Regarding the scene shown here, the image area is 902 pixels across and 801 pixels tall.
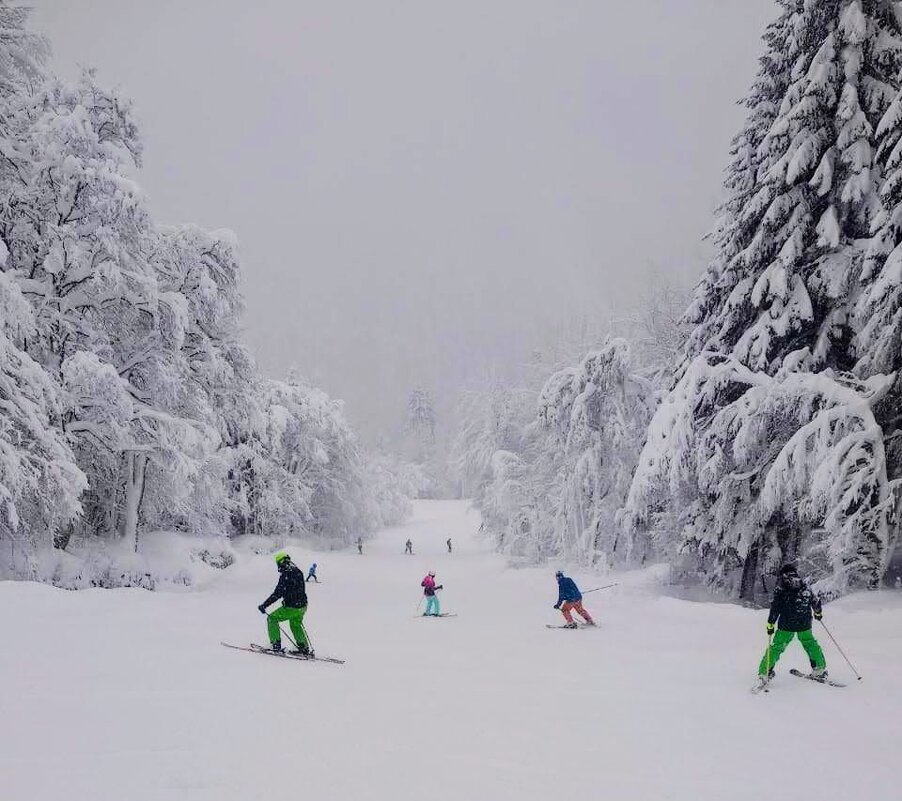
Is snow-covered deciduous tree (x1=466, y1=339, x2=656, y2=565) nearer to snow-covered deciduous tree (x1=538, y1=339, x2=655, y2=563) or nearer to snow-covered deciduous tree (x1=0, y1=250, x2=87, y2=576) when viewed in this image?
snow-covered deciduous tree (x1=538, y1=339, x2=655, y2=563)

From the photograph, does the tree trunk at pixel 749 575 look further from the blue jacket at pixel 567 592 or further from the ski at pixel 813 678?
the ski at pixel 813 678

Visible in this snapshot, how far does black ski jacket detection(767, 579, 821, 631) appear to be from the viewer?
776 cm

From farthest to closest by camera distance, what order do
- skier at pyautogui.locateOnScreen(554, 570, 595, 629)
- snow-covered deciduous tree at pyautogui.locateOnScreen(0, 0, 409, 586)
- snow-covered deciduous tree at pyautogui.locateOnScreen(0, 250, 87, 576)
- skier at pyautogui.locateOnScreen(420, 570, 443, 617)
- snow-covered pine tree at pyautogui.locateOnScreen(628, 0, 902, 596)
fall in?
skier at pyautogui.locateOnScreen(420, 570, 443, 617), snow-covered deciduous tree at pyautogui.locateOnScreen(0, 0, 409, 586), skier at pyautogui.locateOnScreen(554, 570, 595, 629), snow-covered deciduous tree at pyautogui.locateOnScreen(0, 250, 87, 576), snow-covered pine tree at pyautogui.locateOnScreen(628, 0, 902, 596)

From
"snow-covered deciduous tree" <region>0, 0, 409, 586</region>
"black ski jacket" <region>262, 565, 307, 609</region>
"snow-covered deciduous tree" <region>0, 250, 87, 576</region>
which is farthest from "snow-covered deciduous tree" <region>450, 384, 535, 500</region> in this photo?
"black ski jacket" <region>262, 565, 307, 609</region>

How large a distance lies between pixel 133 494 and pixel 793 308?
19.2 m

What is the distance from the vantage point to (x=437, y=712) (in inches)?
270

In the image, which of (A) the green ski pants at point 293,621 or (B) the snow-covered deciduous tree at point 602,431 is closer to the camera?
(A) the green ski pants at point 293,621

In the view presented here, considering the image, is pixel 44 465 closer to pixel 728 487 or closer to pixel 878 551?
pixel 728 487

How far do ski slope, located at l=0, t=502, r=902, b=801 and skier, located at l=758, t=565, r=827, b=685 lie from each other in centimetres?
30

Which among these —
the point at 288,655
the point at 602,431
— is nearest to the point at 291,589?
the point at 288,655

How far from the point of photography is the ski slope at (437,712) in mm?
5000

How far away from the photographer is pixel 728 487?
14.4m

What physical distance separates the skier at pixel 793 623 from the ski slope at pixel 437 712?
1.00 feet

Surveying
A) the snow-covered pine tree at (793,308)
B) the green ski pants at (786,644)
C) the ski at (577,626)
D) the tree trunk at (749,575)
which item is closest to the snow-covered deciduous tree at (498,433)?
the tree trunk at (749,575)
